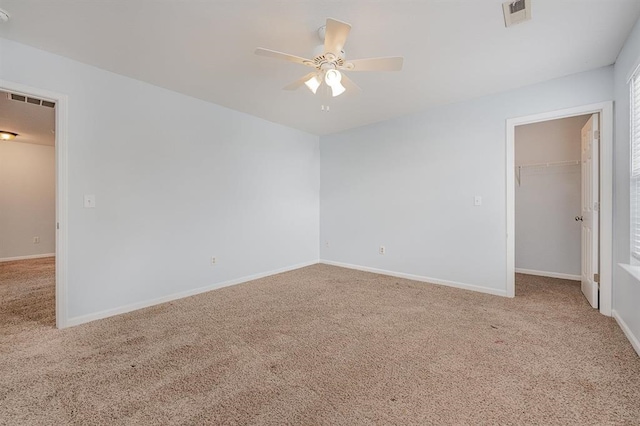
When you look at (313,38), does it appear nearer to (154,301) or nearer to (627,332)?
(154,301)

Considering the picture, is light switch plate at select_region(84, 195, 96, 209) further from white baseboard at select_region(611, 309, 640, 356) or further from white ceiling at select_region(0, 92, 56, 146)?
white baseboard at select_region(611, 309, 640, 356)

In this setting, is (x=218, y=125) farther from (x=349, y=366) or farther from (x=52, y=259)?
(x=52, y=259)

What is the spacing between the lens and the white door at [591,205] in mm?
2709

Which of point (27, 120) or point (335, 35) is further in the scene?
point (27, 120)

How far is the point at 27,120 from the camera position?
4184mm

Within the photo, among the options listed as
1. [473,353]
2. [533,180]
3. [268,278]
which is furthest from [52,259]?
[533,180]

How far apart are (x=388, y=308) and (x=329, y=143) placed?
3.20 m

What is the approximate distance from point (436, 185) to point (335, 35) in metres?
2.64

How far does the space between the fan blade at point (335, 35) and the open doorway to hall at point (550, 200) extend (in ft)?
12.0

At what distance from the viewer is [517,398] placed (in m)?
1.50

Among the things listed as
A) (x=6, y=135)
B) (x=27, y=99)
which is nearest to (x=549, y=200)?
(x=27, y=99)

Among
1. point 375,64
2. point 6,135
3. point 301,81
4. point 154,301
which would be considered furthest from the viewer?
point 6,135

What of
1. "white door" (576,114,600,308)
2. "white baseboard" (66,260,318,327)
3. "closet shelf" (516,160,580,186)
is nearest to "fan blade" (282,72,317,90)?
"white baseboard" (66,260,318,327)

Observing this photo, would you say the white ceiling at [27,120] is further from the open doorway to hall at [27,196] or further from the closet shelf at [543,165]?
the closet shelf at [543,165]
